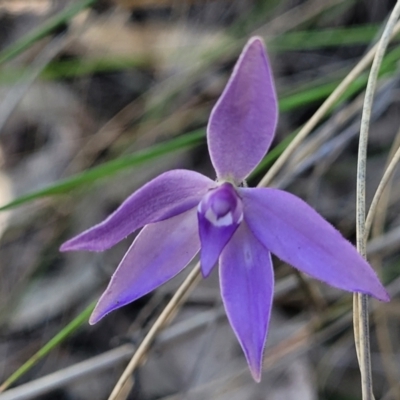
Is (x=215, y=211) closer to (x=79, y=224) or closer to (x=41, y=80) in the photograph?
(x=79, y=224)

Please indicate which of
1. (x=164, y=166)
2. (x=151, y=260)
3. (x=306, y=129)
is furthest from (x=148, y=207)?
(x=164, y=166)

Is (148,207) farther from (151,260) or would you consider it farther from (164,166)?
(164,166)

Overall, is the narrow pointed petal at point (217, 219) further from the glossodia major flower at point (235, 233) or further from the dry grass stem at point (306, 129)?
the dry grass stem at point (306, 129)

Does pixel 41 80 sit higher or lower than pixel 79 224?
higher

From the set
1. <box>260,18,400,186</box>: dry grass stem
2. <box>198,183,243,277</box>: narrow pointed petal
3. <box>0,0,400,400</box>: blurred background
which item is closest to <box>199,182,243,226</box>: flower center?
<box>198,183,243,277</box>: narrow pointed petal

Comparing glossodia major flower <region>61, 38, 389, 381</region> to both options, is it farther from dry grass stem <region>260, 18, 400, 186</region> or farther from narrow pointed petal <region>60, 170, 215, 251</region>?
dry grass stem <region>260, 18, 400, 186</region>

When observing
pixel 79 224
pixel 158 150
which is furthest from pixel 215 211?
pixel 79 224
